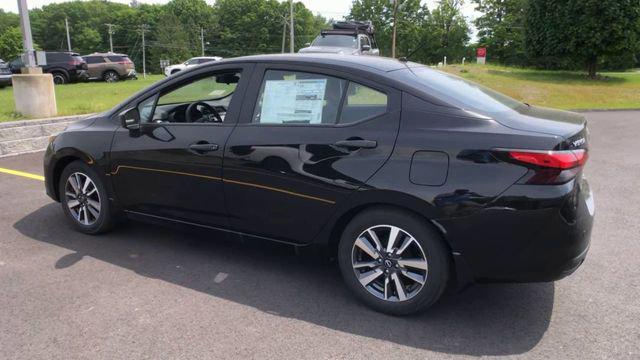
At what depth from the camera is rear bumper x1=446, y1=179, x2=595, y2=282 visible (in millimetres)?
3012

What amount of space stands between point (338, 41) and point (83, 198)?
14.3 metres

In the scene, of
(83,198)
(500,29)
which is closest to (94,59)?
(83,198)

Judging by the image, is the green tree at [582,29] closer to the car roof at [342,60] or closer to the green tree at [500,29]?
the car roof at [342,60]

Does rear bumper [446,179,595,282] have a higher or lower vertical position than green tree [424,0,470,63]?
lower

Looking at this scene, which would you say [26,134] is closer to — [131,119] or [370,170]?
[131,119]

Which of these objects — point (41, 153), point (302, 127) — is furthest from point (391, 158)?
point (41, 153)

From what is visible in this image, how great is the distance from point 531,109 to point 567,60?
2749 cm

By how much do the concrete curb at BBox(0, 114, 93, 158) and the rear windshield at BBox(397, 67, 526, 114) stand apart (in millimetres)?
6903

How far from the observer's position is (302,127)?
3684 millimetres

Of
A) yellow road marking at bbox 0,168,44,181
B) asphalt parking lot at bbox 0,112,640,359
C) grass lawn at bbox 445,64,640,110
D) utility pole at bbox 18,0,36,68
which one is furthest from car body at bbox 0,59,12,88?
asphalt parking lot at bbox 0,112,640,359

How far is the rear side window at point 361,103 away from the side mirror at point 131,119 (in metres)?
1.82

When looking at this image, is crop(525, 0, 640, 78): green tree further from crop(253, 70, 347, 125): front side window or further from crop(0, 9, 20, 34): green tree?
crop(0, 9, 20, 34): green tree

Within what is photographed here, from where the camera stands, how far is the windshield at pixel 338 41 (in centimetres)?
1775

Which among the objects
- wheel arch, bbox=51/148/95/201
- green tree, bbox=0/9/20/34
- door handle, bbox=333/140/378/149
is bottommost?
wheel arch, bbox=51/148/95/201
